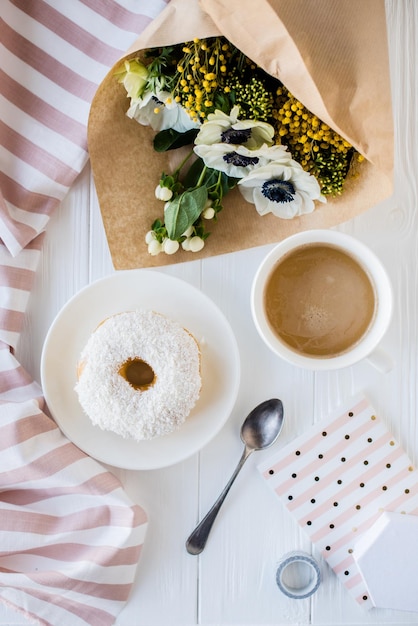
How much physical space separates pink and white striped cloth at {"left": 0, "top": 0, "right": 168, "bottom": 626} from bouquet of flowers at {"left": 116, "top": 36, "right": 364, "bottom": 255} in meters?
0.10

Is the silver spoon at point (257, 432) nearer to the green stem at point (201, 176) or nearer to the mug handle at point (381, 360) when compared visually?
the mug handle at point (381, 360)

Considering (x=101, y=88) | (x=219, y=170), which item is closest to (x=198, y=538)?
(x=219, y=170)

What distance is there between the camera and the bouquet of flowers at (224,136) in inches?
33.1

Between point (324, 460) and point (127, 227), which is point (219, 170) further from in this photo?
point (324, 460)

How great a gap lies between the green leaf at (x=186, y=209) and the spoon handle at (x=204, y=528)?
1.08 feet

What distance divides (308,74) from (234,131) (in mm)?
123

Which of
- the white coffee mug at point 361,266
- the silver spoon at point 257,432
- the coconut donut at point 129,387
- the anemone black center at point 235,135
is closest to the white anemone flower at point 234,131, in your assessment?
the anemone black center at point 235,135

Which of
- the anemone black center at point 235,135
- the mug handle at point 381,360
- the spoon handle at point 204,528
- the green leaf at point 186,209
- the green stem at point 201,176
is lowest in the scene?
the spoon handle at point 204,528

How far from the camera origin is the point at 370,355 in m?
0.91

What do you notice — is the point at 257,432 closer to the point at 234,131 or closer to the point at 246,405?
the point at 246,405

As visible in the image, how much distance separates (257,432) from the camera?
0.98m

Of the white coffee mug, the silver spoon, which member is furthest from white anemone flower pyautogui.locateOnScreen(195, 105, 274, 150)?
the silver spoon

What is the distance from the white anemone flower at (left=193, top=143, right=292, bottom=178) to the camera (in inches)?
33.4

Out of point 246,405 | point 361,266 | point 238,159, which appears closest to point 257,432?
point 246,405
